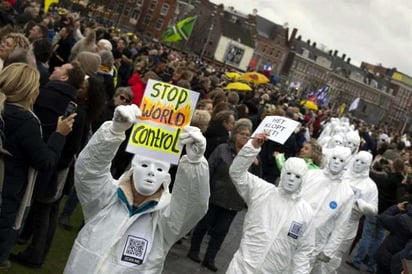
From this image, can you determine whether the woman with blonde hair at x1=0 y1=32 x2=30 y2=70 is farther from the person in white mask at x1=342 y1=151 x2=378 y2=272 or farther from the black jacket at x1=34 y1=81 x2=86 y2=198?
the person in white mask at x1=342 y1=151 x2=378 y2=272

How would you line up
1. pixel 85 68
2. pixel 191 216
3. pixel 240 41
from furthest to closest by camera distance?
pixel 240 41
pixel 85 68
pixel 191 216

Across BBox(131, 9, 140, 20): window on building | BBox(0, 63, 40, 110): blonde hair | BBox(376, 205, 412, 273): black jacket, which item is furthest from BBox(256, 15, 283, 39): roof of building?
BBox(0, 63, 40, 110): blonde hair

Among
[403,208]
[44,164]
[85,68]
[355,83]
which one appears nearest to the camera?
[44,164]

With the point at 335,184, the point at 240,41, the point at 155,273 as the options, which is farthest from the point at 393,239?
the point at 240,41

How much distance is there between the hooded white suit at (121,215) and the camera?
157 inches

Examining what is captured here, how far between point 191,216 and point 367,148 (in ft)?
65.3

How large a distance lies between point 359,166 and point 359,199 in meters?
0.70

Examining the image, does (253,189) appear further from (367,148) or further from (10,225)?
(367,148)

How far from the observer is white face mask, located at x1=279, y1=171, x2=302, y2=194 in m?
6.06

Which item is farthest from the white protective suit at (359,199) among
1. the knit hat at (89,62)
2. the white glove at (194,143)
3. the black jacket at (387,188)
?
the white glove at (194,143)

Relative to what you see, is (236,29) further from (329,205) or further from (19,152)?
(19,152)

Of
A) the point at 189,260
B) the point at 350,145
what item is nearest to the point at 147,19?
the point at 350,145

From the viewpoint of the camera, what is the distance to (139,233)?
4125 millimetres

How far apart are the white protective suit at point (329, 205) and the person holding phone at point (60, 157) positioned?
9.89 ft
